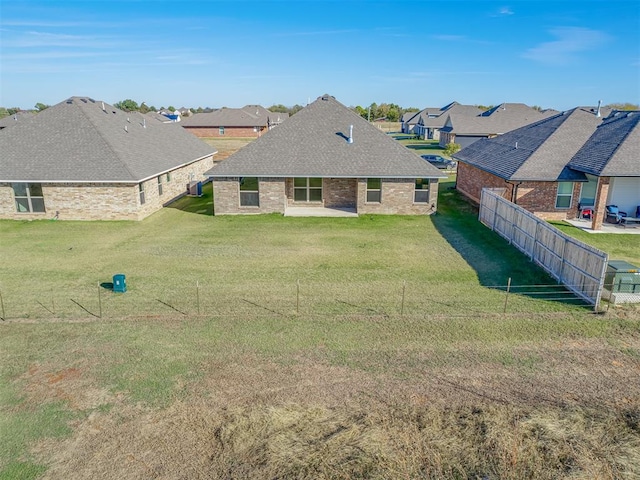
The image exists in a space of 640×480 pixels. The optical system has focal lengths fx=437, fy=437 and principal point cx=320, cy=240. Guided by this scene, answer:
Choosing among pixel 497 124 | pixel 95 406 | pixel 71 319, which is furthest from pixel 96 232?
pixel 497 124

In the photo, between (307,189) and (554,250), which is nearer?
(554,250)

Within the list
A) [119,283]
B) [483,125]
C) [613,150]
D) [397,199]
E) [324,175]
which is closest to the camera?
[119,283]

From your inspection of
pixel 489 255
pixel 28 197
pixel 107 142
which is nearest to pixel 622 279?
pixel 489 255

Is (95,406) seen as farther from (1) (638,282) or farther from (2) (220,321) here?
(1) (638,282)

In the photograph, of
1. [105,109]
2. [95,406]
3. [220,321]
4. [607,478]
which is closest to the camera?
[607,478]

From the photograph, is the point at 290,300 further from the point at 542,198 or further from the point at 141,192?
the point at 542,198

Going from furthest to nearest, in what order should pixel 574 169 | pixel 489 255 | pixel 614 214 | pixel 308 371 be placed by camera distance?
pixel 574 169 → pixel 614 214 → pixel 489 255 → pixel 308 371

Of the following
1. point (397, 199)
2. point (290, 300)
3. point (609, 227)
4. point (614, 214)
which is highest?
point (397, 199)
